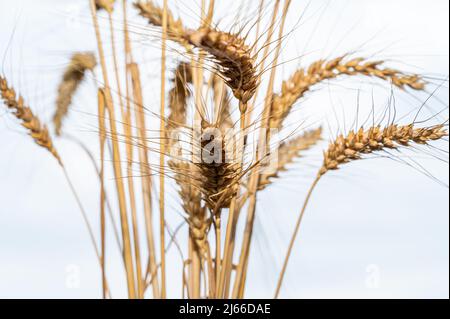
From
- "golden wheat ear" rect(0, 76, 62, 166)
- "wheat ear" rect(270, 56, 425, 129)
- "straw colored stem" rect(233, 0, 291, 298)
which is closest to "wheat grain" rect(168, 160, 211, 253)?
"straw colored stem" rect(233, 0, 291, 298)

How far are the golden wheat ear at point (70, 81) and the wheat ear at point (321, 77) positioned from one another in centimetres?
44

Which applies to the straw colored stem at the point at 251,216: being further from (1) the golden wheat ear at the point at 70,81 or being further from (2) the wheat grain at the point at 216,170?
(1) the golden wheat ear at the point at 70,81

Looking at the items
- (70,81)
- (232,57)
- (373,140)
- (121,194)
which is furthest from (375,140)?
(70,81)

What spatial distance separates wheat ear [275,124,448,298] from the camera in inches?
34.3

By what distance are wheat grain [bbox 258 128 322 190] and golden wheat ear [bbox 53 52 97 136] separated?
0.45 m

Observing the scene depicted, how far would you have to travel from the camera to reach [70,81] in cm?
133

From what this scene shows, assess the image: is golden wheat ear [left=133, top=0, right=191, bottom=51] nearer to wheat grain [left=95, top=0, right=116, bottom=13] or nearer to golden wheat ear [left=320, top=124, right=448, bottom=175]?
wheat grain [left=95, top=0, right=116, bottom=13]

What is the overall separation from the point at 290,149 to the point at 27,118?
535 millimetres

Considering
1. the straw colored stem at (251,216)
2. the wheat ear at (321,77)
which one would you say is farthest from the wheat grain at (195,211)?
the wheat ear at (321,77)

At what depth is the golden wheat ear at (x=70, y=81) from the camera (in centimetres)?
121

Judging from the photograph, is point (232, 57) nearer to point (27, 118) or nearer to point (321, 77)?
point (321, 77)
